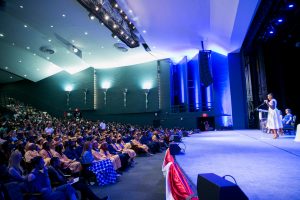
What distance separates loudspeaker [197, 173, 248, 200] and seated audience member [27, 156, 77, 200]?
250 centimetres

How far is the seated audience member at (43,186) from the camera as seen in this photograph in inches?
141

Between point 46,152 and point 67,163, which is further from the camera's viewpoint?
point 46,152

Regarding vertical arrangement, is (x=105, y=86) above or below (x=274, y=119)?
above

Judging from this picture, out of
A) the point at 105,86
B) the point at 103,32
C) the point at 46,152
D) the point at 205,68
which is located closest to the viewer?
the point at 46,152

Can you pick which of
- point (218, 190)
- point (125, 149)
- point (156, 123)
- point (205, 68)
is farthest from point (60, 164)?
point (156, 123)

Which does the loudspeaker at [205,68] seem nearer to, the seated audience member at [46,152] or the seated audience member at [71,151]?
the seated audience member at [71,151]

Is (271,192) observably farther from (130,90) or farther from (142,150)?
(130,90)

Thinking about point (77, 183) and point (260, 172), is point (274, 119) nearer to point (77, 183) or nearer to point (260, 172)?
point (260, 172)

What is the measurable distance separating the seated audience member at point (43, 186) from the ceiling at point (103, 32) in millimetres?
9405

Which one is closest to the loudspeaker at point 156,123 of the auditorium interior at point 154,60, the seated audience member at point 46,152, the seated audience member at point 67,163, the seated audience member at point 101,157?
the auditorium interior at point 154,60

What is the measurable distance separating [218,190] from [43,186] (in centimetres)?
302

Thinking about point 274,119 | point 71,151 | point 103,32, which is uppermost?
point 103,32

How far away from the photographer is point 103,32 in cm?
1559

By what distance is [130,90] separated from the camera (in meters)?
21.8
